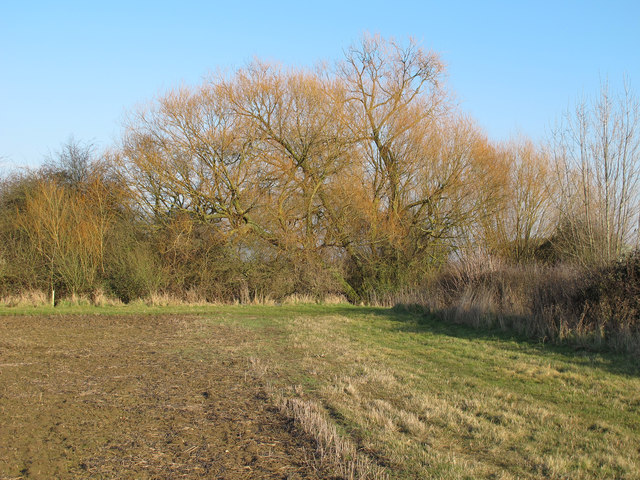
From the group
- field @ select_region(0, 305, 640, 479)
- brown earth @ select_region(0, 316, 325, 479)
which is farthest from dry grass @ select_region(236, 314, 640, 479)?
brown earth @ select_region(0, 316, 325, 479)

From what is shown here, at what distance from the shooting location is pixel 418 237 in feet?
87.5

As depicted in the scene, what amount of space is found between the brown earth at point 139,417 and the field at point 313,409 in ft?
0.08

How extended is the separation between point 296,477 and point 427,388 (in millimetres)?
3320

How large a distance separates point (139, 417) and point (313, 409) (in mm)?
1805

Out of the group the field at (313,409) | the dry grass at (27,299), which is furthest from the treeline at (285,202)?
the field at (313,409)

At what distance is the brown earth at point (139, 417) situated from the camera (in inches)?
170

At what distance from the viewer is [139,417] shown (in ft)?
18.3

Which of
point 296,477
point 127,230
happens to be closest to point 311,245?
point 127,230

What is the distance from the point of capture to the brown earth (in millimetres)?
4309

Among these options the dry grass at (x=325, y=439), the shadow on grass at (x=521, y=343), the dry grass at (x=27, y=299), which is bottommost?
the dry grass at (x=325, y=439)

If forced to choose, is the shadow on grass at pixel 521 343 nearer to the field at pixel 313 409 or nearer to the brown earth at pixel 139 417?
the field at pixel 313 409

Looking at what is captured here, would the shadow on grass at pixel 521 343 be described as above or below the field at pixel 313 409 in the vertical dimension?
above

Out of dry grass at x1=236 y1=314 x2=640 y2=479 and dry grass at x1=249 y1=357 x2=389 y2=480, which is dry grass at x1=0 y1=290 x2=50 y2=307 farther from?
dry grass at x1=249 y1=357 x2=389 y2=480

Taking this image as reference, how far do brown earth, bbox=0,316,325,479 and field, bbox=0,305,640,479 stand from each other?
0.08 ft
